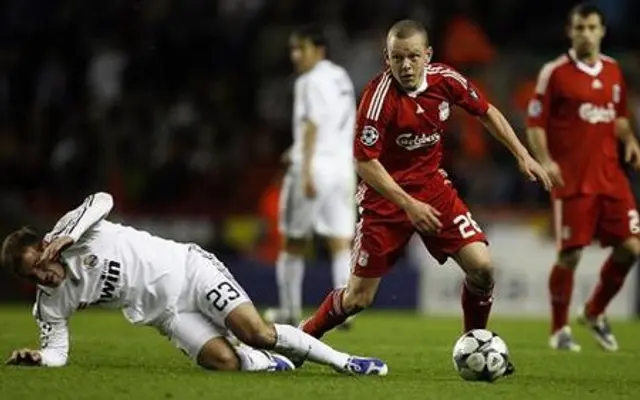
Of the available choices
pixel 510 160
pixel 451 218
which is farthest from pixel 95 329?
pixel 510 160

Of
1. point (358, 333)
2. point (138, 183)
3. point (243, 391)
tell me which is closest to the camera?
point (243, 391)

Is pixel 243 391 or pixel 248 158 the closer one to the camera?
pixel 243 391

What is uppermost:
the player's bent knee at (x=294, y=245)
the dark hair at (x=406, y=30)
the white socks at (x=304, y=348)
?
the dark hair at (x=406, y=30)

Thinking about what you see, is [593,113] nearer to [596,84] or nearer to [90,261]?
[596,84]

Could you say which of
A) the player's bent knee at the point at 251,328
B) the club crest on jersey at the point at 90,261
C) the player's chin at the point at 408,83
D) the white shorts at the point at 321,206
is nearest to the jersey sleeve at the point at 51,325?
the club crest on jersey at the point at 90,261

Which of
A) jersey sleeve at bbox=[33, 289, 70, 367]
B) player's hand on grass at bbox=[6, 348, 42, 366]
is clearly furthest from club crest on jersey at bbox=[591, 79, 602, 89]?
player's hand on grass at bbox=[6, 348, 42, 366]

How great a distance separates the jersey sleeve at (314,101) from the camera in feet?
41.8

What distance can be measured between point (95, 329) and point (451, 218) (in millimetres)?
5199

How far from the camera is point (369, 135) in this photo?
8.28 m

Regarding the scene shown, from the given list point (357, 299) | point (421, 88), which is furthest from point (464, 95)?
point (357, 299)

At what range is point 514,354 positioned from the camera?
10273 mm

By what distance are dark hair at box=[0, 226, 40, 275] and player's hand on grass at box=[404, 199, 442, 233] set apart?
1.89 m

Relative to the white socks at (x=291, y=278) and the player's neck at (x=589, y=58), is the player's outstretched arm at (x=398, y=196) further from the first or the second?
the white socks at (x=291, y=278)

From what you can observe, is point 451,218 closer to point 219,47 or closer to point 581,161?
point 581,161
